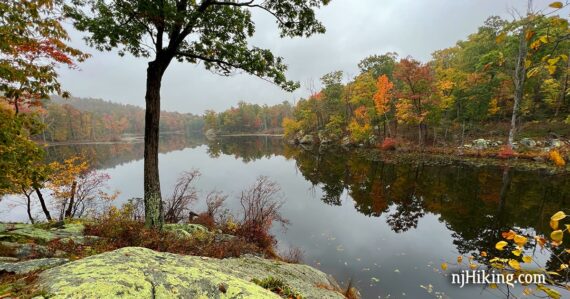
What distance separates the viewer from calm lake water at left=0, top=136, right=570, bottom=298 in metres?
8.83

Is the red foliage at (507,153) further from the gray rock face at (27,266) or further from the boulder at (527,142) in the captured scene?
the gray rock face at (27,266)

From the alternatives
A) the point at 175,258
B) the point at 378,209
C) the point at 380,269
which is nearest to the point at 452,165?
the point at 378,209

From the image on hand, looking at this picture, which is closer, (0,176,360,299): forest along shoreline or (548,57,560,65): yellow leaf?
(548,57,560,65): yellow leaf

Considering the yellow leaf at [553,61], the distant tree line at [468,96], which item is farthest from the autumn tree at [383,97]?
the yellow leaf at [553,61]

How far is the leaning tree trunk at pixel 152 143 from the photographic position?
733 cm

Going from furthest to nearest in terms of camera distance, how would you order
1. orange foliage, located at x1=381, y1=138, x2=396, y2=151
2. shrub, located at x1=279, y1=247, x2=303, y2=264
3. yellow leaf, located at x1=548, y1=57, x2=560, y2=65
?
orange foliage, located at x1=381, y1=138, x2=396, y2=151 → shrub, located at x1=279, y1=247, x2=303, y2=264 → yellow leaf, located at x1=548, y1=57, x2=560, y2=65

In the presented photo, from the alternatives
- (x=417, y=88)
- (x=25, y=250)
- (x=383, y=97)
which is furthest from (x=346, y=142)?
(x=25, y=250)

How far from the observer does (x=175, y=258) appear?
11.4ft

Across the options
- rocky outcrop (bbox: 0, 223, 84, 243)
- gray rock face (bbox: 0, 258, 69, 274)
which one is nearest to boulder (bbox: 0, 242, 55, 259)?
rocky outcrop (bbox: 0, 223, 84, 243)

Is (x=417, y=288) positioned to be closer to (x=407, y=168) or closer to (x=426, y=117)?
(x=407, y=168)

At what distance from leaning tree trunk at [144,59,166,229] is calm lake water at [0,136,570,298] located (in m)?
5.82

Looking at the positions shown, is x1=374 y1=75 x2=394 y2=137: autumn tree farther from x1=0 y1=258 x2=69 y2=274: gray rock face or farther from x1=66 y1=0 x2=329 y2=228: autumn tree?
x1=0 y1=258 x2=69 y2=274: gray rock face

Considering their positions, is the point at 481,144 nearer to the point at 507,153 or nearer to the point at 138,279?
the point at 507,153

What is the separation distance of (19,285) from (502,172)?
2691 centimetres
